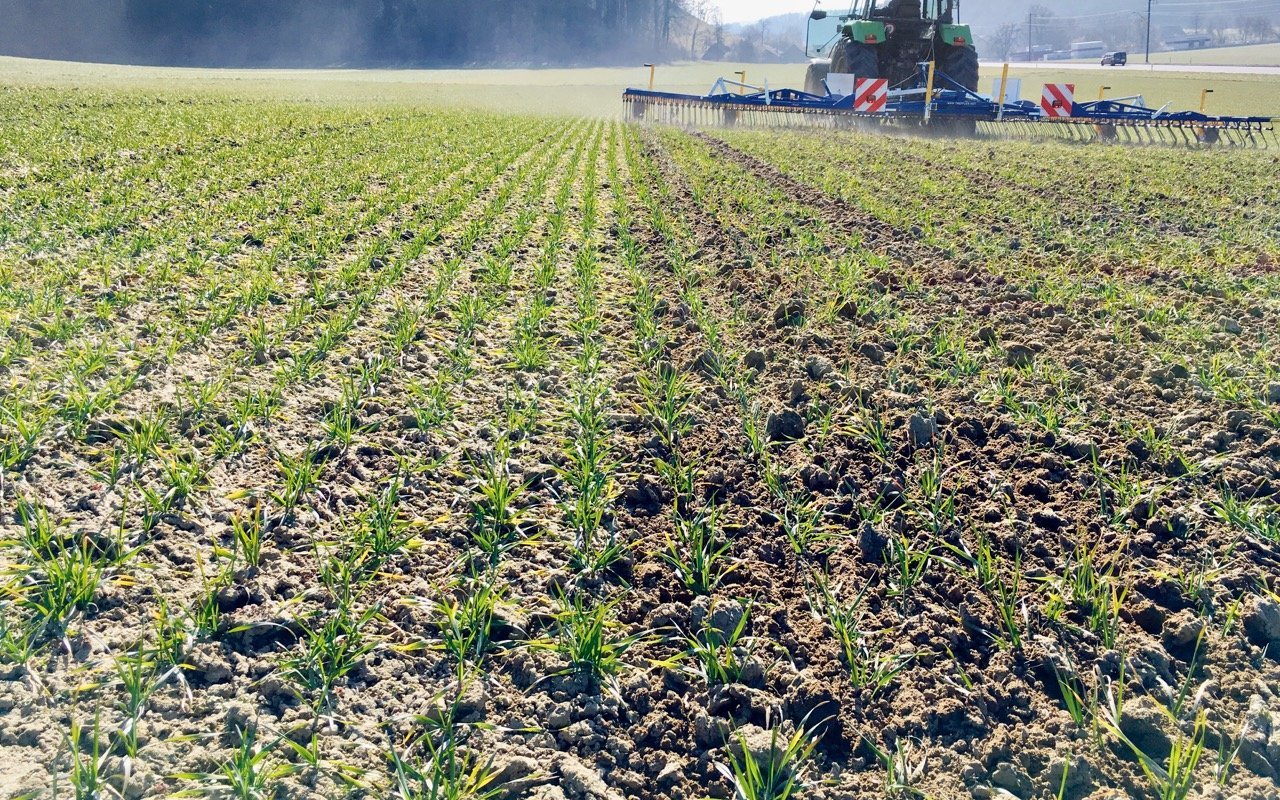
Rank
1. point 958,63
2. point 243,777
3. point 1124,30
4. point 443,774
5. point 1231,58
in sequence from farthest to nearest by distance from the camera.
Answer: point 1124,30 < point 1231,58 < point 958,63 < point 443,774 < point 243,777

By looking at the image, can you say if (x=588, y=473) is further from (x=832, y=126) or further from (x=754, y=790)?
(x=832, y=126)

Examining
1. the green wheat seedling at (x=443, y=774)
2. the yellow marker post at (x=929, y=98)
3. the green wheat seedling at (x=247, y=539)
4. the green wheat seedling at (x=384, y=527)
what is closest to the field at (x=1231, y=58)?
the yellow marker post at (x=929, y=98)

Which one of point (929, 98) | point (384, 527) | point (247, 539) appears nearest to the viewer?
point (247, 539)

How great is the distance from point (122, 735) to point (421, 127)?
1872cm

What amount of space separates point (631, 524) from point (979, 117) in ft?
61.0

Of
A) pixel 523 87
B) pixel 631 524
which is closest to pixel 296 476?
pixel 631 524

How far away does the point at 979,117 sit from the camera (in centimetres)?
1894

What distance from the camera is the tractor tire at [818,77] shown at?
22708 mm

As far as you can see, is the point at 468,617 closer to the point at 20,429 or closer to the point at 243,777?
the point at 243,777

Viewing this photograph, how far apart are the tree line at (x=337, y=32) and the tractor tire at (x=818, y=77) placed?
208 feet

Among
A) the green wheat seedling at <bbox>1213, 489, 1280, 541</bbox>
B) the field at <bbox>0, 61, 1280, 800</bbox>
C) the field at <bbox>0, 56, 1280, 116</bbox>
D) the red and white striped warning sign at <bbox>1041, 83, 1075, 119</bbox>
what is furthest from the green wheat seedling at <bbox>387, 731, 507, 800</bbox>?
the field at <bbox>0, 56, 1280, 116</bbox>

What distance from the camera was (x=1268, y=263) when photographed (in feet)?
22.9

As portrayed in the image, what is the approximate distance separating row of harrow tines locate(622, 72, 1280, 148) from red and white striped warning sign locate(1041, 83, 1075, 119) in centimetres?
3

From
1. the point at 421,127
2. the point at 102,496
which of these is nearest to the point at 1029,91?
the point at 421,127
